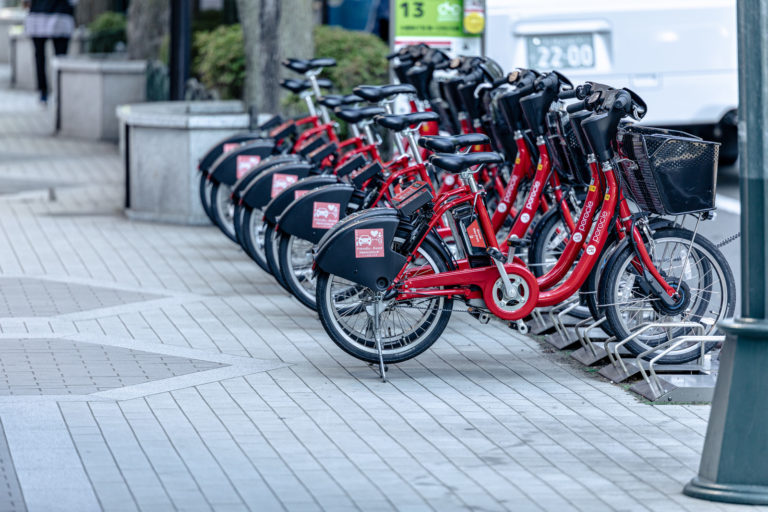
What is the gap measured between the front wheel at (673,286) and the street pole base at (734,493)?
1.90m

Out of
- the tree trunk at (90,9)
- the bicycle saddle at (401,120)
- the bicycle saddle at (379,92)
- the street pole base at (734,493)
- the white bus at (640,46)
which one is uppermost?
the tree trunk at (90,9)

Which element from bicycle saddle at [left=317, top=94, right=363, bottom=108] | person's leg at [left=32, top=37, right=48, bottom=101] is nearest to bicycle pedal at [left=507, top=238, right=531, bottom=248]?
bicycle saddle at [left=317, top=94, right=363, bottom=108]

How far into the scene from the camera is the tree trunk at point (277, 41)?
13.9 meters

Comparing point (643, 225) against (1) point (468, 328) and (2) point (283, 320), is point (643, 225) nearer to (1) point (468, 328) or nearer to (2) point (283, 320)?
(1) point (468, 328)

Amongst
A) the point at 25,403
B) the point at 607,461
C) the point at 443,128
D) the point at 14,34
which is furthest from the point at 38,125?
the point at 607,461

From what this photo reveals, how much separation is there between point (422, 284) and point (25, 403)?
1.98m

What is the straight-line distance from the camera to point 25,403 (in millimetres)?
6762

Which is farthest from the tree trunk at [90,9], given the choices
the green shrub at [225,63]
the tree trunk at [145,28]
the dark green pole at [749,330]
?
the dark green pole at [749,330]

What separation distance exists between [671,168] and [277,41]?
7.28 meters

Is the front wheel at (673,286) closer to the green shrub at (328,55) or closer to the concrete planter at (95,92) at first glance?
the green shrub at (328,55)

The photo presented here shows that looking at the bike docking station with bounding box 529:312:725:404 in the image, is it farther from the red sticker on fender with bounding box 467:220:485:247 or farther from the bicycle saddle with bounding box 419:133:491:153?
the bicycle saddle with bounding box 419:133:491:153

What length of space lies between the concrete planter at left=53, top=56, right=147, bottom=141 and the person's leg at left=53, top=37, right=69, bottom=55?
2.52 meters

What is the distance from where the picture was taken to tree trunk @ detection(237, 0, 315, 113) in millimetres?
13883

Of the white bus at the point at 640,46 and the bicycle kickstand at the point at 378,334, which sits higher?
the white bus at the point at 640,46
